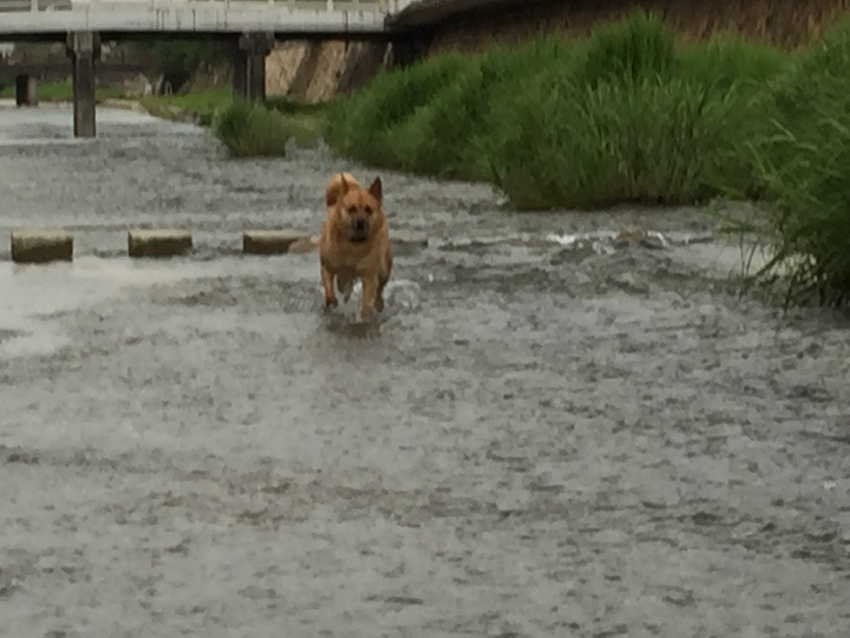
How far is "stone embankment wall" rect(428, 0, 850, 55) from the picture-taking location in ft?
49.1

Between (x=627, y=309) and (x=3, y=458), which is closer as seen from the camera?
(x=3, y=458)

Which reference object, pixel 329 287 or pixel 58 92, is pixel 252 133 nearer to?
pixel 329 287

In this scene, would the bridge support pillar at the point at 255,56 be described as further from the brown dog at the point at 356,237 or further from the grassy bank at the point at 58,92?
the grassy bank at the point at 58,92

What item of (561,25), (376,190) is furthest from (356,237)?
(561,25)

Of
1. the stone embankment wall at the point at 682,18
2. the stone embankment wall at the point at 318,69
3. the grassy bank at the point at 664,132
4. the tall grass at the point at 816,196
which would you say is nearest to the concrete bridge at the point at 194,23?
the stone embankment wall at the point at 318,69

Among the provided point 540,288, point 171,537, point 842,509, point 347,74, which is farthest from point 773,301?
point 347,74

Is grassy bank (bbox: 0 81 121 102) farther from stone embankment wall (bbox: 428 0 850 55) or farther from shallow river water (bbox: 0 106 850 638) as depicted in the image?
shallow river water (bbox: 0 106 850 638)

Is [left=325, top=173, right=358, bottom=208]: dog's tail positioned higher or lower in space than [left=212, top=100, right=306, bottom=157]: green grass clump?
higher

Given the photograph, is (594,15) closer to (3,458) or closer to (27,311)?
(27,311)

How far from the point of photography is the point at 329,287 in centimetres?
584

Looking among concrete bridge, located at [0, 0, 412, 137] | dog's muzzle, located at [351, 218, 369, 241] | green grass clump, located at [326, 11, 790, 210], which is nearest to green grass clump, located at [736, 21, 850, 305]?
green grass clump, located at [326, 11, 790, 210]

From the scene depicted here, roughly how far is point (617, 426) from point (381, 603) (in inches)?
58.9

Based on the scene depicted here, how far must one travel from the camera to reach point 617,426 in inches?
161

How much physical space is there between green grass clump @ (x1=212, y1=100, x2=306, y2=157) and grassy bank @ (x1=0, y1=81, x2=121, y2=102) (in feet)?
150
